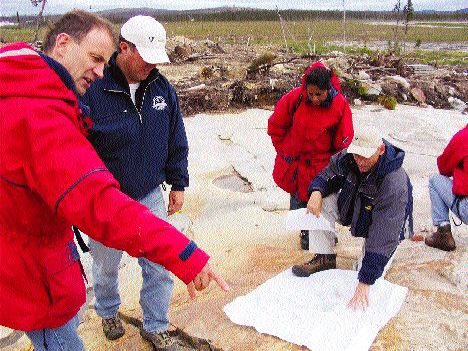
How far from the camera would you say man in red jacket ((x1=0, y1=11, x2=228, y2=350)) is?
1282mm

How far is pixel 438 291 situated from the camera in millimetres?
3139

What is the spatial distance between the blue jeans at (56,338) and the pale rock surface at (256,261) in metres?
1.22

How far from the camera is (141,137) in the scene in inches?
97.7

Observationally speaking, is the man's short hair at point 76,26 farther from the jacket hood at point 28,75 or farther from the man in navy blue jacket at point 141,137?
the man in navy blue jacket at point 141,137

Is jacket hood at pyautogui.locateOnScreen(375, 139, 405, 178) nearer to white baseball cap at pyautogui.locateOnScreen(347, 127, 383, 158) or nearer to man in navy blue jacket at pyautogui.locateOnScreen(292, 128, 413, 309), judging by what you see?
man in navy blue jacket at pyautogui.locateOnScreen(292, 128, 413, 309)

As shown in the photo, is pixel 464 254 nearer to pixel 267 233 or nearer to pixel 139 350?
pixel 267 233

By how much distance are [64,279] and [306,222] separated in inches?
82.6

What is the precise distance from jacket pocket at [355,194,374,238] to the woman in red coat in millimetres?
686

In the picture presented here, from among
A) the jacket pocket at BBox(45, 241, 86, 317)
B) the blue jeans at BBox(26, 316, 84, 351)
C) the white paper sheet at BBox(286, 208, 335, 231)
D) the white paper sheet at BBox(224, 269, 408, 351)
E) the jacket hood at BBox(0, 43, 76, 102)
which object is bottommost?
the white paper sheet at BBox(224, 269, 408, 351)

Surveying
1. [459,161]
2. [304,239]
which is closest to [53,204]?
[304,239]

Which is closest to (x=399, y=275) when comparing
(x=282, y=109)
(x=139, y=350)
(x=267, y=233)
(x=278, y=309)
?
(x=278, y=309)

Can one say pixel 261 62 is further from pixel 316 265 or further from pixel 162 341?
pixel 162 341

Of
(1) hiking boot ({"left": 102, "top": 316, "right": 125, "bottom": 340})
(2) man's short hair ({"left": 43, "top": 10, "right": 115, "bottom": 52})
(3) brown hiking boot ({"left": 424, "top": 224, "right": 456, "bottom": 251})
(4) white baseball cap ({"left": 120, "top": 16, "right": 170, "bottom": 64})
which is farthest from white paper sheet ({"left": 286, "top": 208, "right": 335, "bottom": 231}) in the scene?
(2) man's short hair ({"left": 43, "top": 10, "right": 115, "bottom": 52})

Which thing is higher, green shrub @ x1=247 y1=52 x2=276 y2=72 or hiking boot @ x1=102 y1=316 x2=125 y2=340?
green shrub @ x1=247 y1=52 x2=276 y2=72
